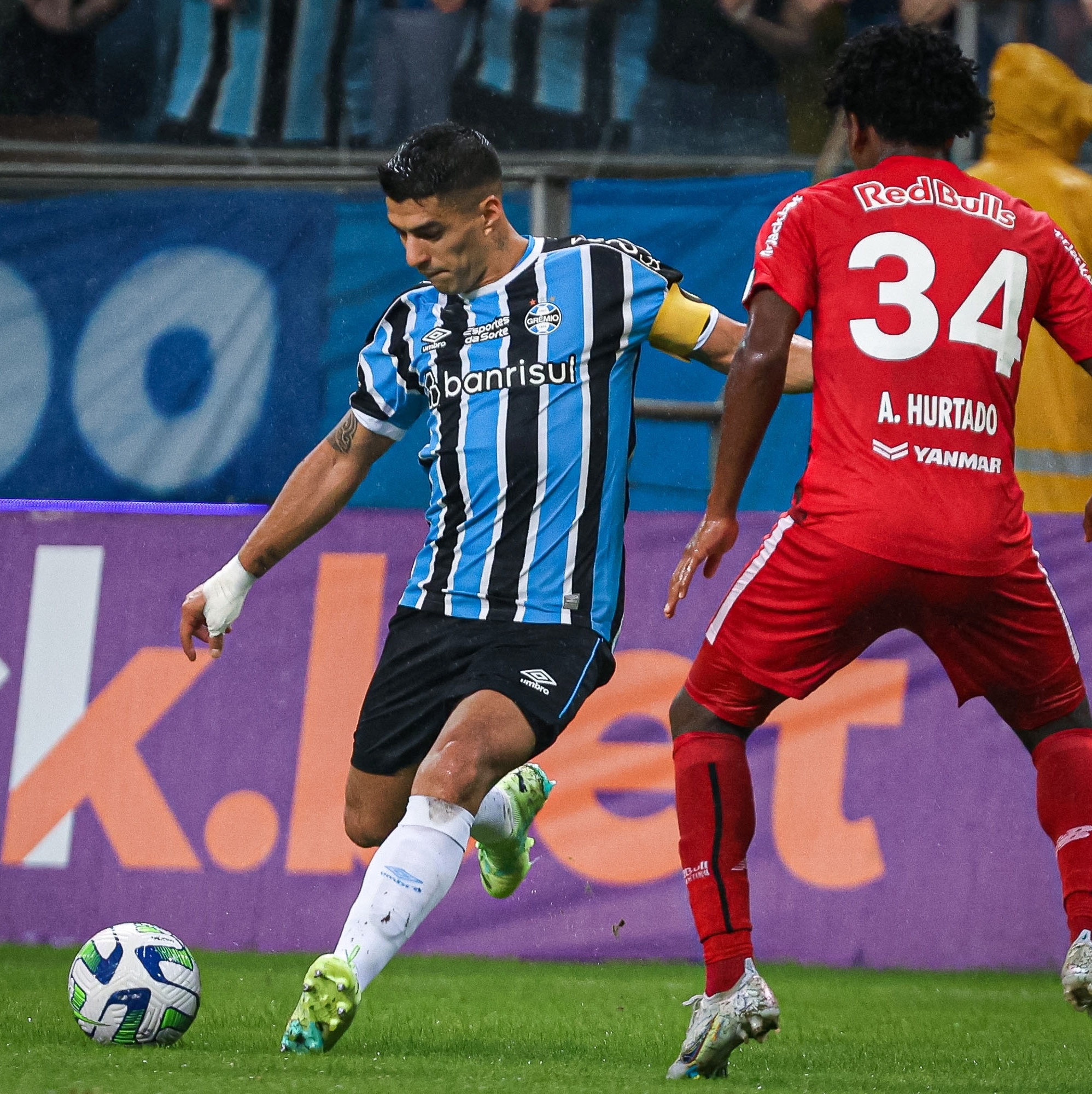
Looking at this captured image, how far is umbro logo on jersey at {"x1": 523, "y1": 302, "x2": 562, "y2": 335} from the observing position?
4047mm

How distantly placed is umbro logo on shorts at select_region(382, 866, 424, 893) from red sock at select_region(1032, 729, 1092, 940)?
4.16 feet

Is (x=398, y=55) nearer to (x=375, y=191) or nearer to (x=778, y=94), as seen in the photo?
(x=375, y=191)

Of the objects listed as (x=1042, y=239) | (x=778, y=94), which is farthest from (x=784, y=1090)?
(x=778, y=94)

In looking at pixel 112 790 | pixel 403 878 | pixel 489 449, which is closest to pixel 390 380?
pixel 489 449

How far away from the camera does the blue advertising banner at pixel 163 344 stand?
6.47 m

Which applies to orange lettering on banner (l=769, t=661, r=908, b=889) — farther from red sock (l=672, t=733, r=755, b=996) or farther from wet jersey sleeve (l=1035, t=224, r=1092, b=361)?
wet jersey sleeve (l=1035, t=224, r=1092, b=361)

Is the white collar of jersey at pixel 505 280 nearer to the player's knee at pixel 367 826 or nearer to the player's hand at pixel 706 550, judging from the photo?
the player's hand at pixel 706 550

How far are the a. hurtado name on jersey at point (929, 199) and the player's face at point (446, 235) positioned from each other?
97 cm

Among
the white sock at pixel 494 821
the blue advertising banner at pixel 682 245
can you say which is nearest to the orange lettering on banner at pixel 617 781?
the blue advertising banner at pixel 682 245

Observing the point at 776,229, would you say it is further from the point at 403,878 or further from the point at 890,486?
the point at 403,878

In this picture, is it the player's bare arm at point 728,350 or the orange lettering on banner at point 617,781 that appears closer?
the player's bare arm at point 728,350

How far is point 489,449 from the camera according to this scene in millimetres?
4023

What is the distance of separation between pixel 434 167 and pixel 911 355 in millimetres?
1218

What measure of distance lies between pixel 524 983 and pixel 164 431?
255cm
